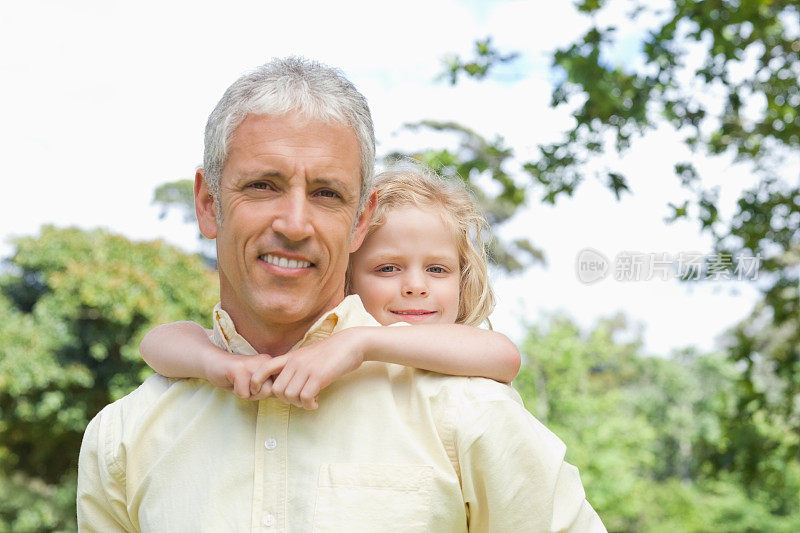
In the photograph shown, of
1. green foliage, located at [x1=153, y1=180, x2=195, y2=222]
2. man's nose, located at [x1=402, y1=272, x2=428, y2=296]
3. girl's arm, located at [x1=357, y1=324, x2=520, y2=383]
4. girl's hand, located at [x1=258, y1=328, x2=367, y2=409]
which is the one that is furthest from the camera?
green foliage, located at [x1=153, y1=180, x2=195, y2=222]

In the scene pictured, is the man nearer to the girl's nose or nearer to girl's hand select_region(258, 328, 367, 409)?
girl's hand select_region(258, 328, 367, 409)

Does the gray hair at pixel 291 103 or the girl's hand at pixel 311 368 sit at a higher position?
the gray hair at pixel 291 103

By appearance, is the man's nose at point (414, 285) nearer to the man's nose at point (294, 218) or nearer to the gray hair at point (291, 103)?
the gray hair at point (291, 103)

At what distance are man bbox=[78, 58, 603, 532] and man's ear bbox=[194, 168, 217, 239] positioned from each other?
59 millimetres

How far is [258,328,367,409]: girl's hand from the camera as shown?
1528 mm

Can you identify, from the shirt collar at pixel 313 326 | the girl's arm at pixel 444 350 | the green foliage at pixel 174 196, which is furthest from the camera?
the green foliage at pixel 174 196

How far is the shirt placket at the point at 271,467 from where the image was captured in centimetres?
159

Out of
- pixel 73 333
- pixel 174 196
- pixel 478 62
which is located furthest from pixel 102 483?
pixel 174 196

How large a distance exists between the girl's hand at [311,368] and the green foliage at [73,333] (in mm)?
10009

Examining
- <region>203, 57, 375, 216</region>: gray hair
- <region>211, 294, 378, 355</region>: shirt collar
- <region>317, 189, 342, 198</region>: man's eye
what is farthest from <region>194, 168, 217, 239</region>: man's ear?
<region>317, 189, 342, 198</region>: man's eye

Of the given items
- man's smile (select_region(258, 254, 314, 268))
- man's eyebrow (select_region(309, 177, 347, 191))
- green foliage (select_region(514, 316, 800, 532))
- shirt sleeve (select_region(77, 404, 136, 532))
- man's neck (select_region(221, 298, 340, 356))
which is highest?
man's eyebrow (select_region(309, 177, 347, 191))

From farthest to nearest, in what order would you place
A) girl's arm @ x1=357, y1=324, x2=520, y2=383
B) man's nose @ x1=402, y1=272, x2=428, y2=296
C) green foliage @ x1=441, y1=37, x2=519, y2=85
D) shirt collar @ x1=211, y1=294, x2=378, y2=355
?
green foliage @ x1=441, y1=37, x2=519, y2=85
man's nose @ x1=402, y1=272, x2=428, y2=296
shirt collar @ x1=211, y1=294, x2=378, y2=355
girl's arm @ x1=357, y1=324, x2=520, y2=383

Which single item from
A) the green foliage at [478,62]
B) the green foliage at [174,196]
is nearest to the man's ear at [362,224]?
the green foliage at [478,62]

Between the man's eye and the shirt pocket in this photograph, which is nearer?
the shirt pocket
